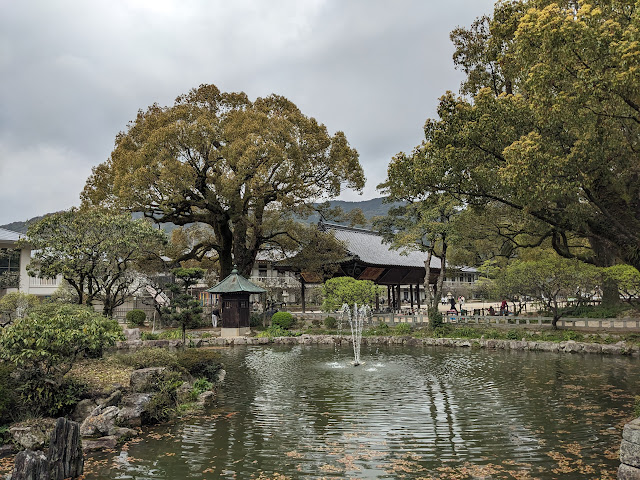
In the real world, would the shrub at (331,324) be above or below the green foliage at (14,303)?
below

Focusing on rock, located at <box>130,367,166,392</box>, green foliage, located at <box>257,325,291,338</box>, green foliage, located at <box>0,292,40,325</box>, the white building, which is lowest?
green foliage, located at <box>257,325,291,338</box>

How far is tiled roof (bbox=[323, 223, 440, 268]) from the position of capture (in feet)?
116

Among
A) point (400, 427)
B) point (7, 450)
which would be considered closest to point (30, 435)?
point (7, 450)

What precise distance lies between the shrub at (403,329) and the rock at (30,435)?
779 inches

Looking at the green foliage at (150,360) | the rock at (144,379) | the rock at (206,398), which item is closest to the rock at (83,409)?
the rock at (144,379)

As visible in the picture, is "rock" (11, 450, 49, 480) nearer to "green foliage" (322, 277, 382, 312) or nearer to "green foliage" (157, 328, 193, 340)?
"green foliage" (157, 328, 193, 340)

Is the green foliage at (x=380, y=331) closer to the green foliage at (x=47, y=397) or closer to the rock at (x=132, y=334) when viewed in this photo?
the rock at (x=132, y=334)

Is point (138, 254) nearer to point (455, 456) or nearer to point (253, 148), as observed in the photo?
point (253, 148)

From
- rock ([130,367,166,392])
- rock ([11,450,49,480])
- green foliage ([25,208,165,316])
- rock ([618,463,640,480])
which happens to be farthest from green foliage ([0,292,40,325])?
rock ([618,463,640,480])

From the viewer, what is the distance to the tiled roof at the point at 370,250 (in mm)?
35250

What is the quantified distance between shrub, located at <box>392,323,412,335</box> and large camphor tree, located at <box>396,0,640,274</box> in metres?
13.1

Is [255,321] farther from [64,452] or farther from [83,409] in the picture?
[64,452]

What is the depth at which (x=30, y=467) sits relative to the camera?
6.69 meters

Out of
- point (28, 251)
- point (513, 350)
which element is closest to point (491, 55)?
point (513, 350)
